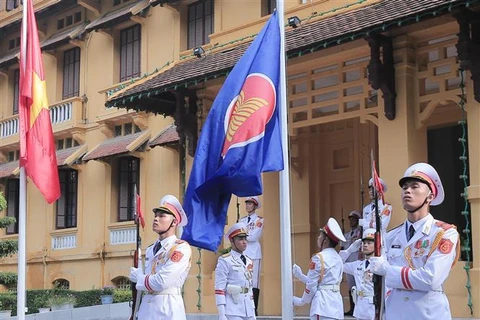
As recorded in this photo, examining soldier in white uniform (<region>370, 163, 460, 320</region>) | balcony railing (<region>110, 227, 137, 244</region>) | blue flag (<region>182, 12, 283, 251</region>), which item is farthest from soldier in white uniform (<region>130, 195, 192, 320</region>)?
balcony railing (<region>110, 227, 137, 244</region>)

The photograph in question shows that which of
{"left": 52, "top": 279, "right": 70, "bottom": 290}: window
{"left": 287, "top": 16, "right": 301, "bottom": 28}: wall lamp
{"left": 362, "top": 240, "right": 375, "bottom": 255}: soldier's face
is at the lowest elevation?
{"left": 52, "top": 279, "right": 70, "bottom": 290}: window

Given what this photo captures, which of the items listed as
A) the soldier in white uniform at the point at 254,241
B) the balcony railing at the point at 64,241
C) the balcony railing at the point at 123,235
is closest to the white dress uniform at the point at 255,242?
the soldier in white uniform at the point at 254,241

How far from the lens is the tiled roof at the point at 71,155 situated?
23.7 m

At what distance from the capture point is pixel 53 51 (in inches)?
1019

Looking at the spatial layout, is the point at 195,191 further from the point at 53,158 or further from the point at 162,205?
the point at 53,158

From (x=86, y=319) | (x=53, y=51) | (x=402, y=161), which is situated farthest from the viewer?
(x=53, y=51)

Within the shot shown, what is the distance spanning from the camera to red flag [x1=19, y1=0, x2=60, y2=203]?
431 inches

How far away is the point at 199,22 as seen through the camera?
2119cm

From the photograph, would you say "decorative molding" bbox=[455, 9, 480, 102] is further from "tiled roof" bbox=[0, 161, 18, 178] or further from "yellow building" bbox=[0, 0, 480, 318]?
"tiled roof" bbox=[0, 161, 18, 178]

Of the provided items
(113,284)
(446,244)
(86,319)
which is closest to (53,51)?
(113,284)

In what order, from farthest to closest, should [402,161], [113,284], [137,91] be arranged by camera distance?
[113,284] < [137,91] < [402,161]

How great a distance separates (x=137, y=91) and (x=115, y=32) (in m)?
8.94

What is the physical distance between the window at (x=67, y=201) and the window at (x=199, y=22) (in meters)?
6.20

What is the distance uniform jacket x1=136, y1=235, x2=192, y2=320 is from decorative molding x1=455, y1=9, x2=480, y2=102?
510 centimetres
